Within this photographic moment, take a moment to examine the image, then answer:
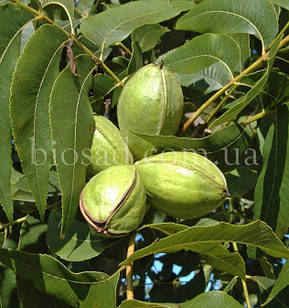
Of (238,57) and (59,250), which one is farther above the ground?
(238,57)

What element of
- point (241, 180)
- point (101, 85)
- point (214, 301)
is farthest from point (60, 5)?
point (214, 301)

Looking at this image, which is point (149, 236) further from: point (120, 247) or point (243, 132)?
point (243, 132)

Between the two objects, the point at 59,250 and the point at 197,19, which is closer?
the point at 59,250

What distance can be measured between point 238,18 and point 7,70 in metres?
0.97

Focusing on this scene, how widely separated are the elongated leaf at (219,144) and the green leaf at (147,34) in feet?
2.17

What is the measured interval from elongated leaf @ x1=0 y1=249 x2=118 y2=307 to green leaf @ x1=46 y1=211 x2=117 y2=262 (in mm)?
168

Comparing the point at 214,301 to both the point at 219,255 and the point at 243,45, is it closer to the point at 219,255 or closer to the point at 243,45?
the point at 219,255

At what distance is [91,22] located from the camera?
6.54 feet

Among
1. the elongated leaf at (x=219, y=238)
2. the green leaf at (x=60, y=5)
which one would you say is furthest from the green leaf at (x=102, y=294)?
the green leaf at (x=60, y=5)

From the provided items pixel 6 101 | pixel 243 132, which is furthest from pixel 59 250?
pixel 243 132

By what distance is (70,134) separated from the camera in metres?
1.66

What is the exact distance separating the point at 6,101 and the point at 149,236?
3.45 ft

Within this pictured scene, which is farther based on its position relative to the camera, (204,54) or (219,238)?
(204,54)

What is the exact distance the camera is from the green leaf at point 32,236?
2066 mm
